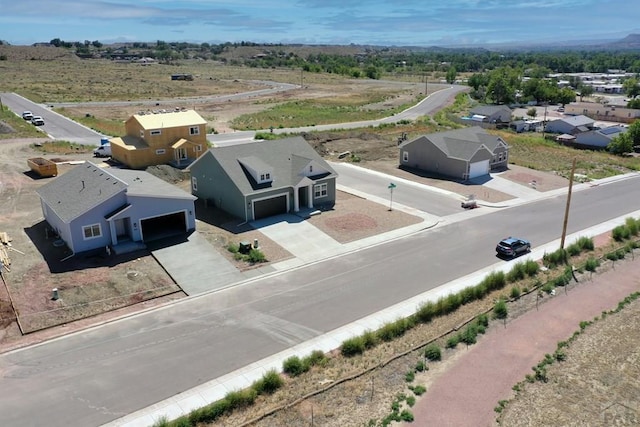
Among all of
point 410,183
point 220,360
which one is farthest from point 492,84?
point 220,360

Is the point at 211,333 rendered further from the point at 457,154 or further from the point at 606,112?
the point at 606,112

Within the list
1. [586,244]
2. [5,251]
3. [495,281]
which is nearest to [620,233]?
[586,244]

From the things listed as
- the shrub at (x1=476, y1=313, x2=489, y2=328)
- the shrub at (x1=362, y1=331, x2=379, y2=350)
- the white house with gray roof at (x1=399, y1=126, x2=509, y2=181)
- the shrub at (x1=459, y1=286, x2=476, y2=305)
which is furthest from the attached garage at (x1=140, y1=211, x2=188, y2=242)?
the white house with gray roof at (x1=399, y1=126, x2=509, y2=181)

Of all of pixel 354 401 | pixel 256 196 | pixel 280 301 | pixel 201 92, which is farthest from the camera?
pixel 201 92

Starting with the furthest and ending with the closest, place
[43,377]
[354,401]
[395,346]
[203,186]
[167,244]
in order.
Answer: [203,186]
[167,244]
[395,346]
[43,377]
[354,401]

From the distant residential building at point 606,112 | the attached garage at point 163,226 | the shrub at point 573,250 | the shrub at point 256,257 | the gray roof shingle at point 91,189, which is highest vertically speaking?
the gray roof shingle at point 91,189

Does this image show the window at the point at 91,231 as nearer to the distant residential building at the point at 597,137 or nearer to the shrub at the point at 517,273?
the shrub at the point at 517,273

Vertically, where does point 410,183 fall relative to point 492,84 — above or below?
below

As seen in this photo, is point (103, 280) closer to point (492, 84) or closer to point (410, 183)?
point (410, 183)

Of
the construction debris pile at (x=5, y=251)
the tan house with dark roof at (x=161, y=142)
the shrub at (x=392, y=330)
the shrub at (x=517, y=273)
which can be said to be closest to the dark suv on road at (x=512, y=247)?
the shrub at (x=517, y=273)
